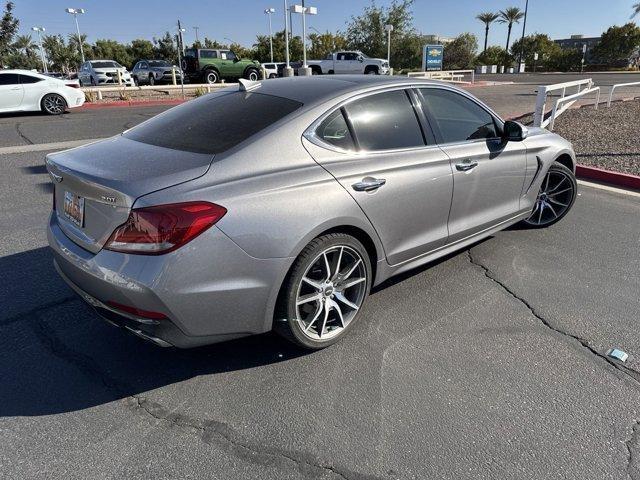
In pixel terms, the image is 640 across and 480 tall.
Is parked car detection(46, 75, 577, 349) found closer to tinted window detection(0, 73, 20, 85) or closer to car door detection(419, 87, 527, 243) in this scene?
car door detection(419, 87, 527, 243)

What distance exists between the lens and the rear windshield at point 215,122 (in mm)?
2824

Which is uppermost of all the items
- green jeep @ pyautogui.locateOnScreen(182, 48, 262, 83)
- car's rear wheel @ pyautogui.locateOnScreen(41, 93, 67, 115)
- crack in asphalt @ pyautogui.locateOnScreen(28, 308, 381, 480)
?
green jeep @ pyautogui.locateOnScreen(182, 48, 262, 83)

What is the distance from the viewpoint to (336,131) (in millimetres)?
3018

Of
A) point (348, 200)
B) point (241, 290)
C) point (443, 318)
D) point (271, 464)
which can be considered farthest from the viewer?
point (443, 318)

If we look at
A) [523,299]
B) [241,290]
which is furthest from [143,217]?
[523,299]

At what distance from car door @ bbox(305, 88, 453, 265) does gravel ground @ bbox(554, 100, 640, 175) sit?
17.7 feet

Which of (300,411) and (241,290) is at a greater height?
(241,290)

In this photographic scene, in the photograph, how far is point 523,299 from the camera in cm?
367

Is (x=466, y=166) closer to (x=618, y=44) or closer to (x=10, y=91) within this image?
(x=10, y=91)

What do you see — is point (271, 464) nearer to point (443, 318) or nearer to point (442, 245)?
point (443, 318)

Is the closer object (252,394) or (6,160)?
(252,394)

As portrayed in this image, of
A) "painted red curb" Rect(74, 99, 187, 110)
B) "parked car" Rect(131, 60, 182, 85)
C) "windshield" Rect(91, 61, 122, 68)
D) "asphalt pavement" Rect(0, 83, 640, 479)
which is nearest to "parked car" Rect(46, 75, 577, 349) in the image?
"asphalt pavement" Rect(0, 83, 640, 479)

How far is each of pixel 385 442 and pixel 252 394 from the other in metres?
0.76

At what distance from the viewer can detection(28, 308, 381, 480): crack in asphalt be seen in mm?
2166
